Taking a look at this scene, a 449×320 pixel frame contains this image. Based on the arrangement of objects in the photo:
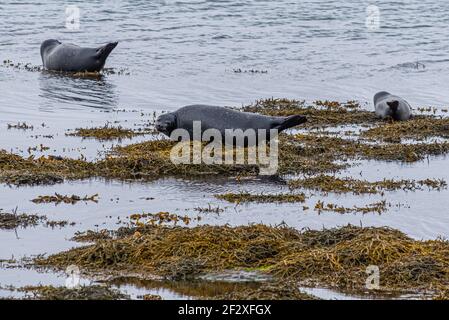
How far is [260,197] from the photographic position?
10.4 m

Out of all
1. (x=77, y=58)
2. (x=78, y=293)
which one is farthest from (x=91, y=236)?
(x=77, y=58)

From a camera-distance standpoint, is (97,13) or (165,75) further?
(97,13)

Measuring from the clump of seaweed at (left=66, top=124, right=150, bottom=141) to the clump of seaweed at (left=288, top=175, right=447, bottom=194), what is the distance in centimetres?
338

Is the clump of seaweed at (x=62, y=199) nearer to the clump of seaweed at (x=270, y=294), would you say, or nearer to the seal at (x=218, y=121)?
the seal at (x=218, y=121)

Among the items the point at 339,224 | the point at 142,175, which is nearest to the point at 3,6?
the point at 142,175

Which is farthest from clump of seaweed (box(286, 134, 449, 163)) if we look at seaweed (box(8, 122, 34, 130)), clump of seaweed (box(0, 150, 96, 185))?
seaweed (box(8, 122, 34, 130))

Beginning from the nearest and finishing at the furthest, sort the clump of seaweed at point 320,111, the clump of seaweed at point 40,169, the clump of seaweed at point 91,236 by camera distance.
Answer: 1. the clump of seaweed at point 91,236
2. the clump of seaweed at point 40,169
3. the clump of seaweed at point 320,111

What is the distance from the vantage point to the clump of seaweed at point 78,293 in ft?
22.6

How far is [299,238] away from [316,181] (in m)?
2.52

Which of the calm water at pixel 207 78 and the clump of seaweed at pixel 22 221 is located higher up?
the clump of seaweed at pixel 22 221

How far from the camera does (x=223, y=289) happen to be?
7.39m

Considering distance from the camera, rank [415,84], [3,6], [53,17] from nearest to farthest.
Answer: [415,84] < [53,17] < [3,6]

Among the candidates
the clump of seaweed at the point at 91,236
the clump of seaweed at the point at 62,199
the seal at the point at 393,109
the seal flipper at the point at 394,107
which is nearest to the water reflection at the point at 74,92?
the seal at the point at 393,109

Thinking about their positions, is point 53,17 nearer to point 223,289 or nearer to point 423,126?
point 423,126
